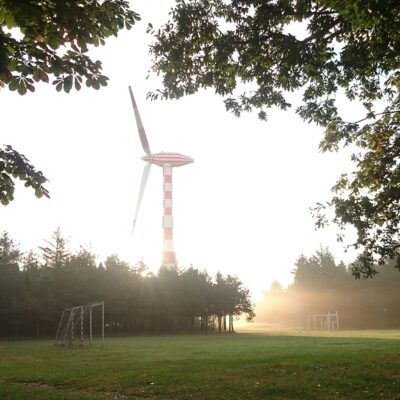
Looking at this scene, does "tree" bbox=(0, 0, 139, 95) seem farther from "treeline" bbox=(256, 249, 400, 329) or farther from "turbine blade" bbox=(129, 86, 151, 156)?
"treeline" bbox=(256, 249, 400, 329)

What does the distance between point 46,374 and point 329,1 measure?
16.7 meters

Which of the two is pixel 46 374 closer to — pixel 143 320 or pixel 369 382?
pixel 369 382

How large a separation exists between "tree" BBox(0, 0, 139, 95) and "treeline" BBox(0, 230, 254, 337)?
54.8 meters

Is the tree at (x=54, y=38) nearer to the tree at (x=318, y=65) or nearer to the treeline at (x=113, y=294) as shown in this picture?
the tree at (x=318, y=65)

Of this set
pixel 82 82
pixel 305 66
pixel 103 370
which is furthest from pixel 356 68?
pixel 103 370

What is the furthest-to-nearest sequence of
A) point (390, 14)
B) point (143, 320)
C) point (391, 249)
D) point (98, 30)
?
point (143, 320), point (391, 249), point (390, 14), point (98, 30)

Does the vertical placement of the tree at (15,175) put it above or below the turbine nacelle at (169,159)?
below

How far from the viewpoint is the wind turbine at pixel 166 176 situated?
263ft

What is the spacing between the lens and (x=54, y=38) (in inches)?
255

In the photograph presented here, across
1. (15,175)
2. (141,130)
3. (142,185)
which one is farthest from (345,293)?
(15,175)

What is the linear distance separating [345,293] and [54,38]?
301 ft

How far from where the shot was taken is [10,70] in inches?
264

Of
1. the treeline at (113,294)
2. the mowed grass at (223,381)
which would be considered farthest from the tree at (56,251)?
the mowed grass at (223,381)

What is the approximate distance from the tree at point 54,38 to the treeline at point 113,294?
54.8 meters
